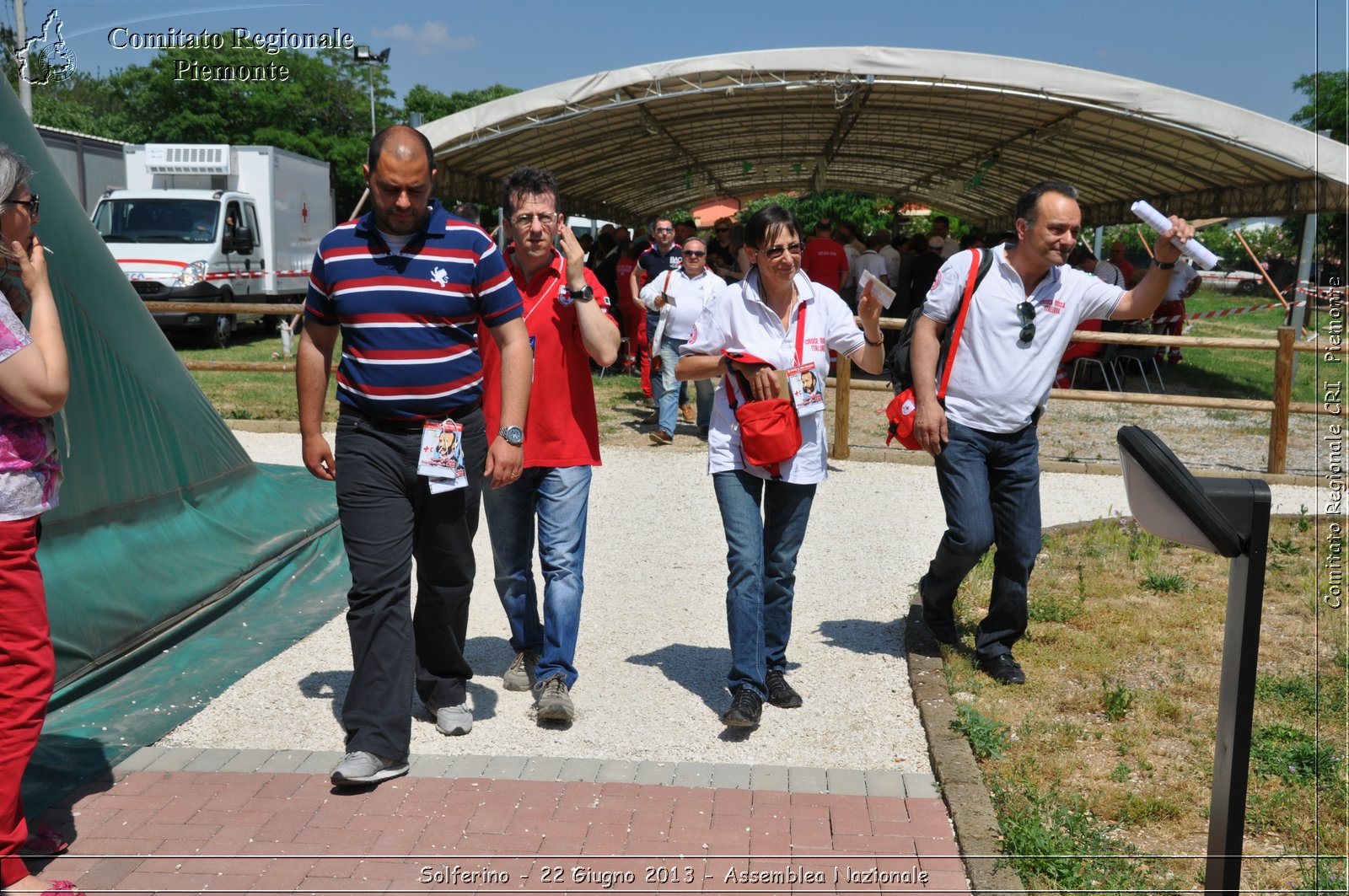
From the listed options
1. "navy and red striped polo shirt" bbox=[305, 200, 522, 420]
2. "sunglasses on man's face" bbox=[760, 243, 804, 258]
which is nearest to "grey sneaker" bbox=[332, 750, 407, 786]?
"navy and red striped polo shirt" bbox=[305, 200, 522, 420]

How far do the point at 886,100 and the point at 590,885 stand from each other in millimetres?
16511

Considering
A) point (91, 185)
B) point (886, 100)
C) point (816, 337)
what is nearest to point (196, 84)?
point (91, 185)

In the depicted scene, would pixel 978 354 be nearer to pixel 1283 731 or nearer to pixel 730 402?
pixel 730 402

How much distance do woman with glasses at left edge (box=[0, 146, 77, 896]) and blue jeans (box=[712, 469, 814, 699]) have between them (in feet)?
7.30

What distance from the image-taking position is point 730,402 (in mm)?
4492

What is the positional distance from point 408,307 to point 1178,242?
2666mm

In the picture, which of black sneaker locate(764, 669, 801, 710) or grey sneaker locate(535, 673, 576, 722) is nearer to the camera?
grey sneaker locate(535, 673, 576, 722)

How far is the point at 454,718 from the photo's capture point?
14.5ft

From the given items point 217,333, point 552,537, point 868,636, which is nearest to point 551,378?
point 552,537

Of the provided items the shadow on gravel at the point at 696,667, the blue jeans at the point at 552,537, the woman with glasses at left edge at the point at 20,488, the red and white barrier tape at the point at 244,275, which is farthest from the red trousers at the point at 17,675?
the red and white barrier tape at the point at 244,275

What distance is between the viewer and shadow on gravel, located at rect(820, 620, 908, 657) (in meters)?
5.60

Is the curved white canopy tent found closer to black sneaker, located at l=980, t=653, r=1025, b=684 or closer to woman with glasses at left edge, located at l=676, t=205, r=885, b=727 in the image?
black sneaker, located at l=980, t=653, r=1025, b=684

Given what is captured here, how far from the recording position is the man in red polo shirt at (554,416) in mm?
4473

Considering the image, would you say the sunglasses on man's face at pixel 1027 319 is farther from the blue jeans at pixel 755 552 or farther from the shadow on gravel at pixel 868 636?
the shadow on gravel at pixel 868 636
